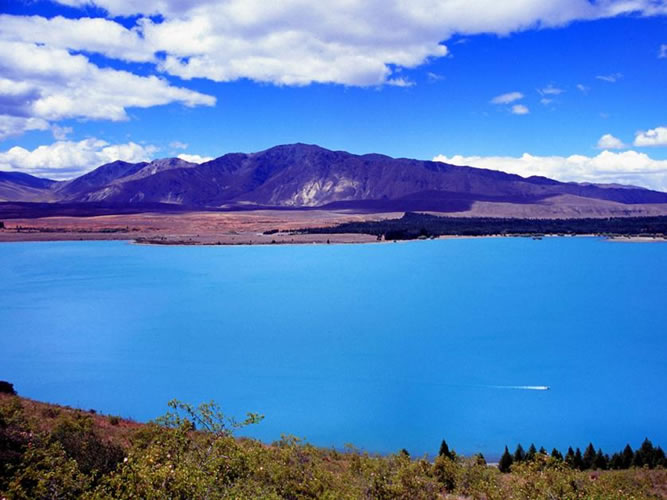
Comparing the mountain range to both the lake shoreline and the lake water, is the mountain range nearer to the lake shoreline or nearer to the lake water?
the lake shoreline

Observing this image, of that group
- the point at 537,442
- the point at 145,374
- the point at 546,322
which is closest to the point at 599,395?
the point at 537,442

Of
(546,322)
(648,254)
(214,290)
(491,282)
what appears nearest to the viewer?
(546,322)

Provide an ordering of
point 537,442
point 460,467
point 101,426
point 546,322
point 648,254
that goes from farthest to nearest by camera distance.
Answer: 1. point 648,254
2. point 546,322
3. point 537,442
4. point 101,426
5. point 460,467

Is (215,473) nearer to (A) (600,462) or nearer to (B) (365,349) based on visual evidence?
(A) (600,462)

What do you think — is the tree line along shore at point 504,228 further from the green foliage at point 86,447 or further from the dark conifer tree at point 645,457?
the green foliage at point 86,447

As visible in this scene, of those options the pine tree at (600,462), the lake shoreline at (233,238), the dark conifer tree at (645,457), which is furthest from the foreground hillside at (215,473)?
the lake shoreline at (233,238)

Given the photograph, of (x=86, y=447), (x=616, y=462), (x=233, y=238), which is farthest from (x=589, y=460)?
(x=233, y=238)

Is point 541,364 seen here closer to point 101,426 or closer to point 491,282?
point 101,426
